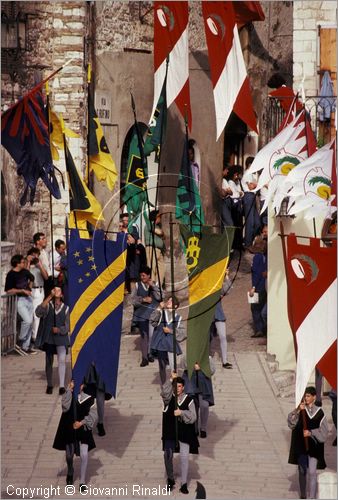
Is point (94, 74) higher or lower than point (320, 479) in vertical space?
higher

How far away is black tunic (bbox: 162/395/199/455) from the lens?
2156 cm

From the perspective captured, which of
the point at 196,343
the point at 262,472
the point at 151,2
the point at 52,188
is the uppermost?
the point at 151,2

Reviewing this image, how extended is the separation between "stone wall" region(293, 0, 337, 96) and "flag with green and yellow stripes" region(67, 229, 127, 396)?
806cm

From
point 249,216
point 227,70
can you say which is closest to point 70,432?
point 227,70

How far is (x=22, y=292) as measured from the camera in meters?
26.6

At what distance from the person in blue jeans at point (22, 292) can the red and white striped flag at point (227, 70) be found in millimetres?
3866

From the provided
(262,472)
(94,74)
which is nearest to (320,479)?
(262,472)

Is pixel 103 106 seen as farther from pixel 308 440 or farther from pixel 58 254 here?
A: pixel 308 440

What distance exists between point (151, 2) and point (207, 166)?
12.2ft

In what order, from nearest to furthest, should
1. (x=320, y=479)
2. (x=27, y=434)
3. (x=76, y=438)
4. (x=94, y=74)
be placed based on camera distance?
(x=320, y=479) < (x=76, y=438) < (x=27, y=434) < (x=94, y=74)

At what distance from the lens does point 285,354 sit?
86.2 feet

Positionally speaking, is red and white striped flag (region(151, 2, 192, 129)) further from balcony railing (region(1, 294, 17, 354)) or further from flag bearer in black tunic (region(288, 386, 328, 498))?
flag bearer in black tunic (region(288, 386, 328, 498))

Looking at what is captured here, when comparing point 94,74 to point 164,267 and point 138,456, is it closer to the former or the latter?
point 164,267

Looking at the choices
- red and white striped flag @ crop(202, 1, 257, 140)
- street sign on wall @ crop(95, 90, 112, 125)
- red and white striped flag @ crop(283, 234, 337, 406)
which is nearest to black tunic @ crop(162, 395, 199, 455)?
red and white striped flag @ crop(283, 234, 337, 406)
